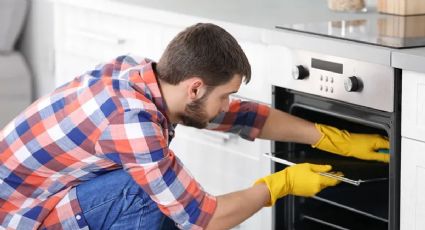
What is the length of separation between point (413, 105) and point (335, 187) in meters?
0.53

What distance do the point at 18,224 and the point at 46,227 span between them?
7 cm

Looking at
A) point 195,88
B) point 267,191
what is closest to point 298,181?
point 267,191

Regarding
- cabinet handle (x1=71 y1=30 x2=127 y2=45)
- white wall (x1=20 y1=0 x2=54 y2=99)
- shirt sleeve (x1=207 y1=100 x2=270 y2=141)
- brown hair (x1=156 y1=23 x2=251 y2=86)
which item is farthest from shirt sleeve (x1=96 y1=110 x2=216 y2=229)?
white wall (x1=20 y1=0 x2=54 y2=99)

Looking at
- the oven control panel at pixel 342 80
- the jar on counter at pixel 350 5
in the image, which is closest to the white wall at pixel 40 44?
the jar on counter at pixel 350 5

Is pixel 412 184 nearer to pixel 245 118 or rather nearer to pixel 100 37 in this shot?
pixel 245 118

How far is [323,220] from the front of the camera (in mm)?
2754

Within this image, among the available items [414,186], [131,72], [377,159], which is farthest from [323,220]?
[131,72]

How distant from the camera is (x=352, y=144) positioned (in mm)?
2576

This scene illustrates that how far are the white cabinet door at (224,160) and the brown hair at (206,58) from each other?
51cm

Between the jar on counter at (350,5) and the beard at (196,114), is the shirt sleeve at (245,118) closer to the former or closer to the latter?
the beard at (196,114)

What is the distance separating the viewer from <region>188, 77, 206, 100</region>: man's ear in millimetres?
2307

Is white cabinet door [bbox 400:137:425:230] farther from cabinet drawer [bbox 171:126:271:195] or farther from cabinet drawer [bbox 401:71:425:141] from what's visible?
cabinet drawer [bbox 171:126:271:195]

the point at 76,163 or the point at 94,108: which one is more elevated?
the point at 94,108

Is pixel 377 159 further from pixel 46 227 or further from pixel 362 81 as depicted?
pixel 46 227
